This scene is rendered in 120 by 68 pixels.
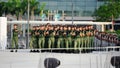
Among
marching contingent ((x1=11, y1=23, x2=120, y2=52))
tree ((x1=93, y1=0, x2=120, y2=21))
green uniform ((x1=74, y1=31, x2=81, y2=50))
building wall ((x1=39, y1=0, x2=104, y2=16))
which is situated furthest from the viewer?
building wall ((x1=39, y1=0, x2=104, y2=16))

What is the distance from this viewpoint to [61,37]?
38.7 ft

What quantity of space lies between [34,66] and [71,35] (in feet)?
10.3

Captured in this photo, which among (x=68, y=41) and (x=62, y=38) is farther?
(x=62, y=38)

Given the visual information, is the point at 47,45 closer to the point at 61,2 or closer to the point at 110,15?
the point at 110,15

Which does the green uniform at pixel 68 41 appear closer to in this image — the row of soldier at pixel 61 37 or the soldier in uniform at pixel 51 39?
the row of soldier at pixel 61 37

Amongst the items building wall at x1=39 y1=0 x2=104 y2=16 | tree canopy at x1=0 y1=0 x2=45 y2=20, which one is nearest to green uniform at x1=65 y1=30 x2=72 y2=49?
tree canopy at x1=0 y1=0 x2=45 y2=20

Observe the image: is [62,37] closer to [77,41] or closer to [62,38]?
[62,38]

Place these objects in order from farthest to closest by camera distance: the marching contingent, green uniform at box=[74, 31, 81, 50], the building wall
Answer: the building wall
the marching contingent
green uniform at box=[74, 31, 81, 50]

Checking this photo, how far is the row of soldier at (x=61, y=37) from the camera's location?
11.5m

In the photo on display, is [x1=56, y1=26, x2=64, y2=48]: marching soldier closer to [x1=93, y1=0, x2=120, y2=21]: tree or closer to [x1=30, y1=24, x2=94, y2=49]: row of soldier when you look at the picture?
[x1=30, y1=24, x2=94, y2=49]: row of soldier

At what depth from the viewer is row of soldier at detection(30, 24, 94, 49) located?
453 inches

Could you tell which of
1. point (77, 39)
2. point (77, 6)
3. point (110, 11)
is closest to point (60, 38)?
point (77, 39)

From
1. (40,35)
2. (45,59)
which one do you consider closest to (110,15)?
(40,35)

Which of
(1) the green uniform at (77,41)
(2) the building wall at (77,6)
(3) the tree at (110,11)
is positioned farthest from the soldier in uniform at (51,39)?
(2) the building wall at (77,6)
